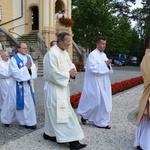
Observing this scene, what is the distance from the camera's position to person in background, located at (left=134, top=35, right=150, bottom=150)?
15.4 feet

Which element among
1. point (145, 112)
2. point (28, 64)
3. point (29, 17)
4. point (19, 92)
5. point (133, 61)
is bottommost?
point (133, 61)

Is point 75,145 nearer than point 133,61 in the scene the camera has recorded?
Yes

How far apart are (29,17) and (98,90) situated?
58.0 feet

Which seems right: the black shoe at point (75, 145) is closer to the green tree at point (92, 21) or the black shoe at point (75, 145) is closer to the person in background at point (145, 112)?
the person in background at point (145, 112)

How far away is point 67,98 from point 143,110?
4.29ft

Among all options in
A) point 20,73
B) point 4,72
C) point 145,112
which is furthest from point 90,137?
point 4,72

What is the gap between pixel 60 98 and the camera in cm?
505

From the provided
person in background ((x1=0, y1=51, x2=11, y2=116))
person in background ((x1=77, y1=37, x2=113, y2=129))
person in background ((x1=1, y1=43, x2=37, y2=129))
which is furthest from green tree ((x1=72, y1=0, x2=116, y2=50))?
person in background ((x1=1, y1=43, x2=37, y2=129))

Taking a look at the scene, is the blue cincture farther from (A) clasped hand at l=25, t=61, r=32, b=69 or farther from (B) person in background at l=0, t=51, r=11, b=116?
(B) person in background at l=0, t=51, r=11, b=116

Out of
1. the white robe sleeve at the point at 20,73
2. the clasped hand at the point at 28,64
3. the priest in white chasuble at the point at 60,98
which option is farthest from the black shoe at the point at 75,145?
the clasped hand at the point at 28,64

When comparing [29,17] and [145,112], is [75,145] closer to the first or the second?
[145,112]

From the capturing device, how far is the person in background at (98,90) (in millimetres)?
6402

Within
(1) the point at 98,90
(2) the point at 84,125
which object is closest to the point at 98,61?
(1) the point at 98,90

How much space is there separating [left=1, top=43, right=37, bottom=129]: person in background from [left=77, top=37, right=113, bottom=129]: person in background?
4.03 feet
